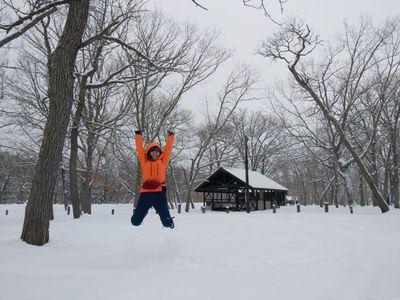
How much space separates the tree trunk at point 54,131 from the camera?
226 inches

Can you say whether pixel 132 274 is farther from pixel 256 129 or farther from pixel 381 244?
pixel 256 129

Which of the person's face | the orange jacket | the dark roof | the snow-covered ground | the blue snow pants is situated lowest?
the snow-covered ground

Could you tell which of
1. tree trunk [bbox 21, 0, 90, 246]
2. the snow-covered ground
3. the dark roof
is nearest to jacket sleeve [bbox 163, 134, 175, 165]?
the snow-covered ground

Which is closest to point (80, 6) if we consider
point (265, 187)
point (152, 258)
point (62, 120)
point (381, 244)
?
point (62, 120)

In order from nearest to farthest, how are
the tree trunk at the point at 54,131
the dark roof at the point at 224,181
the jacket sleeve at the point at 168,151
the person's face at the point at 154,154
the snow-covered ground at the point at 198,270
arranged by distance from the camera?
the snow-covered ground at the point at 198,270 < the tree trunk at the point at 54,131 < the person's face at the point at 154,154 < the jacket sleeve at the point at 168,151 < the dark roof at the point at 224,181

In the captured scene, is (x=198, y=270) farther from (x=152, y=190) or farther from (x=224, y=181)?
(x=224, y=181)

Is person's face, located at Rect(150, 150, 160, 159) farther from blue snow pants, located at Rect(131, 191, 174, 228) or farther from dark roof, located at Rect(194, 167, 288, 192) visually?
dark roof, located at Rect(194, 167, 288, 192)

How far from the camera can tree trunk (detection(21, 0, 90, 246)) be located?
5.73 meters

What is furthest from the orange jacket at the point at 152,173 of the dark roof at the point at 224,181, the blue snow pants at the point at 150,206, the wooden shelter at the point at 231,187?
the dark roof at the point at 224,181

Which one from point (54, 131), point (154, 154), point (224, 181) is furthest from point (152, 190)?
point (224, 181)

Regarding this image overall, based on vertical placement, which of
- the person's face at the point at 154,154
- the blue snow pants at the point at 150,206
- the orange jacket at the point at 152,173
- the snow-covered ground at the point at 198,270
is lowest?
the snow-covered ground at the point at 198,270

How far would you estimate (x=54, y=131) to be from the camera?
6078 mm

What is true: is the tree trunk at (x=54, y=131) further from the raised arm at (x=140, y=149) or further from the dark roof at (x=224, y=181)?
the dark roof at (x=224, y=181)

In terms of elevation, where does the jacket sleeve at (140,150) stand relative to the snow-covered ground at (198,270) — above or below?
above
